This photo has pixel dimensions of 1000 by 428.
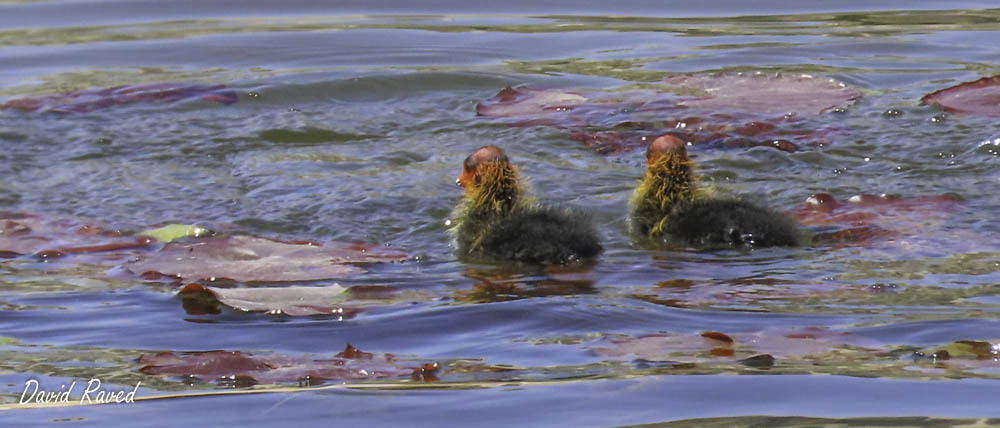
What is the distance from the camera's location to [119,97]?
858 centimetres

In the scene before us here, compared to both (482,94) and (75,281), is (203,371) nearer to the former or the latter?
(75,281)

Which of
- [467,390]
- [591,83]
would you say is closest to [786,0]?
[591,83]

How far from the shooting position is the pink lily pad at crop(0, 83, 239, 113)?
838cm

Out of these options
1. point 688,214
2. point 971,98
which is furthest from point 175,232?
point 971,98

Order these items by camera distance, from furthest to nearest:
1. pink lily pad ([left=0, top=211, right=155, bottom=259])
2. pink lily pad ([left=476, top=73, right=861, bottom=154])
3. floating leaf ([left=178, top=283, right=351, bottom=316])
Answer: pink lily pad ([left=476, top=73, right=861, bottom=154])
pink lily pad ([left=0, top=211, right=155, bottom=259])
floating leaf ([left=178, top=283, right=351, bottom=316])

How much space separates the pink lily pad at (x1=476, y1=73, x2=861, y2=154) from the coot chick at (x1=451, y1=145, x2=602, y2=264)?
5.55 ft

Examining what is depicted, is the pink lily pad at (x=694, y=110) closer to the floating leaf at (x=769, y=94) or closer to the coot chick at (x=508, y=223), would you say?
the floating leaf at (x=769, y=94)

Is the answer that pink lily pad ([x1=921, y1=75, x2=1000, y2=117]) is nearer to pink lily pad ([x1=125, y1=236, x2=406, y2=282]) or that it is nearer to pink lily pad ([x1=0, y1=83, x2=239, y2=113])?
pink lily pad ([x1=125, y1=236, x2=406, y2=282])

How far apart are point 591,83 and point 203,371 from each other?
5.32 metres

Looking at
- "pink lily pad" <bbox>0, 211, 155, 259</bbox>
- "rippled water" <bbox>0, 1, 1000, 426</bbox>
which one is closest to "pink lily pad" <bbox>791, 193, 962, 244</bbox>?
"rippled water" <bbox>0, 1, 1000, 426</bbox>

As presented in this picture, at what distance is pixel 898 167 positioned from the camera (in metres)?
6.67

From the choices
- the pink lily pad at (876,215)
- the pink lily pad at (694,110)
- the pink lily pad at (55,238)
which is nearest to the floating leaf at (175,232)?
the pink lily pad at (55,238)

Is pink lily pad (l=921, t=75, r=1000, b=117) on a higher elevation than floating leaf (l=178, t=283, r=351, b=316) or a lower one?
higher

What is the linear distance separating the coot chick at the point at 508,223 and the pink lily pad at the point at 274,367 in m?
1.36
